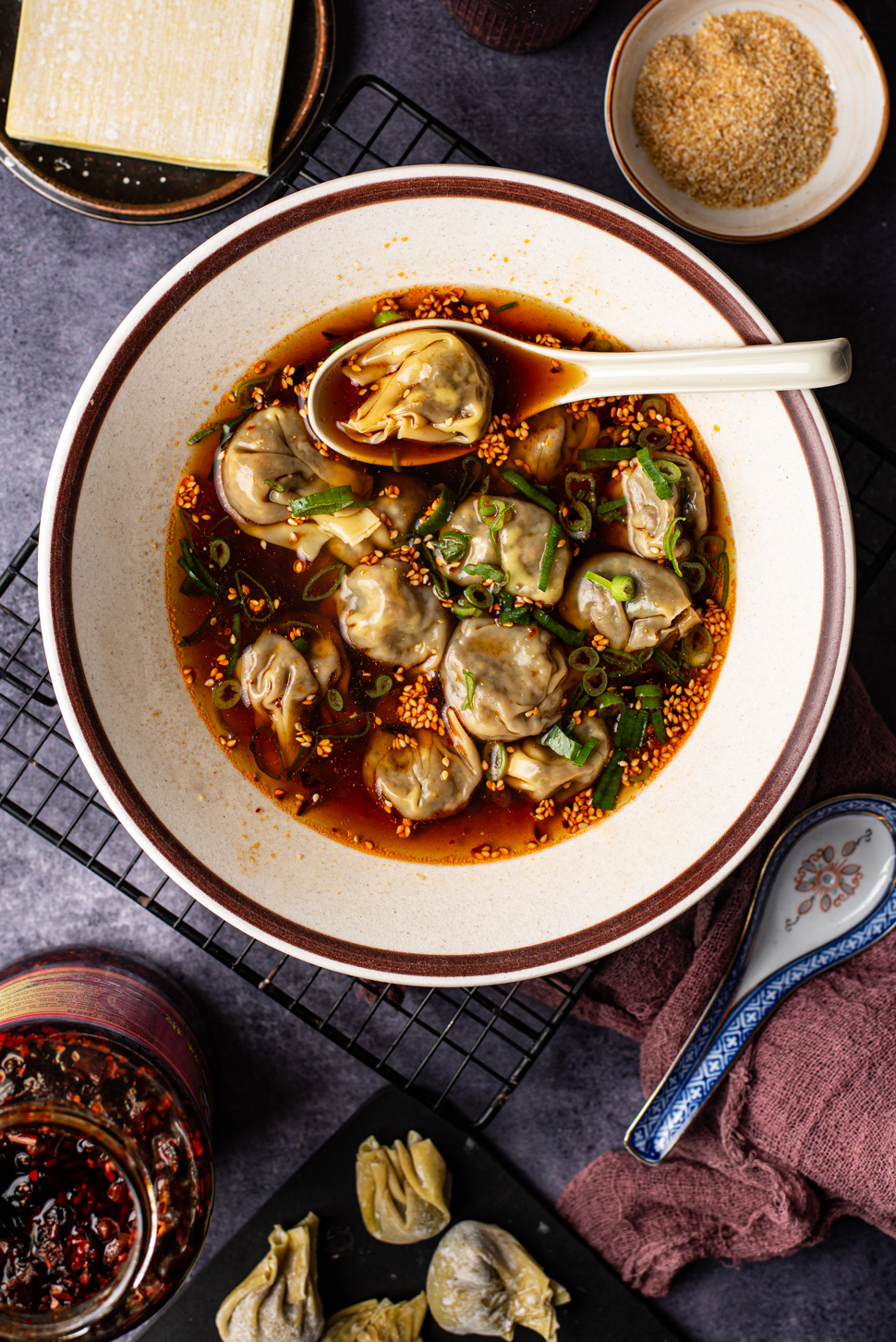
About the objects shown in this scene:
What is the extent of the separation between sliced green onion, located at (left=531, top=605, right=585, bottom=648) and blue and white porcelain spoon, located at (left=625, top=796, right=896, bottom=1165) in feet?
2.79

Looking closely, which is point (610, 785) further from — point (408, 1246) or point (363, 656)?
point (408, 1246)

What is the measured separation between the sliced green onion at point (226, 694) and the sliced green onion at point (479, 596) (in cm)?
70

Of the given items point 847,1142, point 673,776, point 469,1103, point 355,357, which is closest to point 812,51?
point 355,357

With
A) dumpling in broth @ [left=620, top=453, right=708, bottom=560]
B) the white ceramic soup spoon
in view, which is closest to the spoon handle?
the white ceramic soup spoon

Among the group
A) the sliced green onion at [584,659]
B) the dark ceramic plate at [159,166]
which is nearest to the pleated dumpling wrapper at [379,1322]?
the sliced green onion at [584,659]

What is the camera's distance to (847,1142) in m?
2.57

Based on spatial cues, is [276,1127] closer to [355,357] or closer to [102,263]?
[355,357]

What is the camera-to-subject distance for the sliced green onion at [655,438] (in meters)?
2.44

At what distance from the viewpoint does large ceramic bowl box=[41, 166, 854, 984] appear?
2104 millimetres

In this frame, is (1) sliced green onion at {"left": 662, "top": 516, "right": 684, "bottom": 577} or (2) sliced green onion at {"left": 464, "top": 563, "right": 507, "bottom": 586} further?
(2) sliced green onion at {"left": 464, "top": 563, "right": 507, "bottom": 586}

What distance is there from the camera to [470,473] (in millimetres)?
2543

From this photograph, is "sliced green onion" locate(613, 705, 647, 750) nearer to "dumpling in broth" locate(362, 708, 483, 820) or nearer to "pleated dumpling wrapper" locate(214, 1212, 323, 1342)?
"dumpling in broth" locate(362, 708, 483, 820)

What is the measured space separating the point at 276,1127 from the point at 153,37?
11.0 ft

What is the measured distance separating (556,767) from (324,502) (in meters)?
0.99
